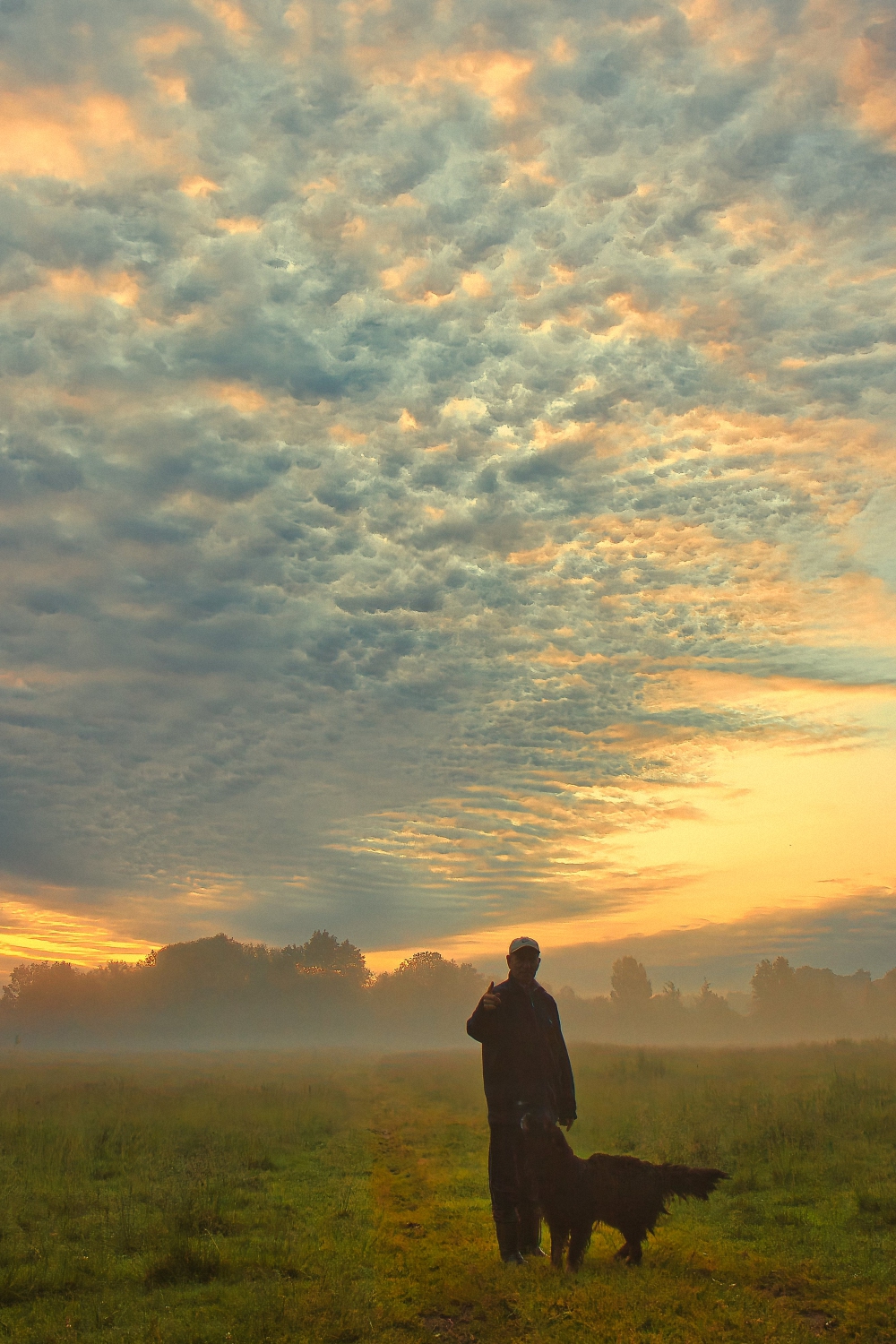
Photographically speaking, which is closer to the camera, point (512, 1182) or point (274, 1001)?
A: point (512, 1182)

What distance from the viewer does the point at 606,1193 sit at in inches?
305

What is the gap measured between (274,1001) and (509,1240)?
113209mm

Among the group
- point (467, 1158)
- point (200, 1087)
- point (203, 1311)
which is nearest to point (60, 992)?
point (200, 1087)

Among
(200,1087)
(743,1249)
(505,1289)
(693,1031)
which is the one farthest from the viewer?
(693,1031)

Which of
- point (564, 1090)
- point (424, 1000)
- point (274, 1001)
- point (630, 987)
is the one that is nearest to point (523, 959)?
point (564, 1090)

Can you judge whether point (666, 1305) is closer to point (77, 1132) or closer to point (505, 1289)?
point (505, 1289)

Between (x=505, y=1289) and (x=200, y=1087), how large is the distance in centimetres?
2477

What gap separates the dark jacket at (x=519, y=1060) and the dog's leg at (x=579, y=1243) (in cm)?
109

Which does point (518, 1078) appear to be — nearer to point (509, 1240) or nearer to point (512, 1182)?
point (512, 1182)

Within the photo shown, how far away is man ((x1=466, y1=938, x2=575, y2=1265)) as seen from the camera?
8258 mm

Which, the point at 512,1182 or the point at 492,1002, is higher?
the point at 492,1002

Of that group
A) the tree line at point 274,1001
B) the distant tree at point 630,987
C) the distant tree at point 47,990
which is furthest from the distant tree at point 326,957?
the distant tree at point 630,987

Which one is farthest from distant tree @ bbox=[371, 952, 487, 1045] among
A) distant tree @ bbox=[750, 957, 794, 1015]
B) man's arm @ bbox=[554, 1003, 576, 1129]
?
man's arm @ bbox=[554, 1003, 576, 1129]

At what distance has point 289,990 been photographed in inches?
4434
